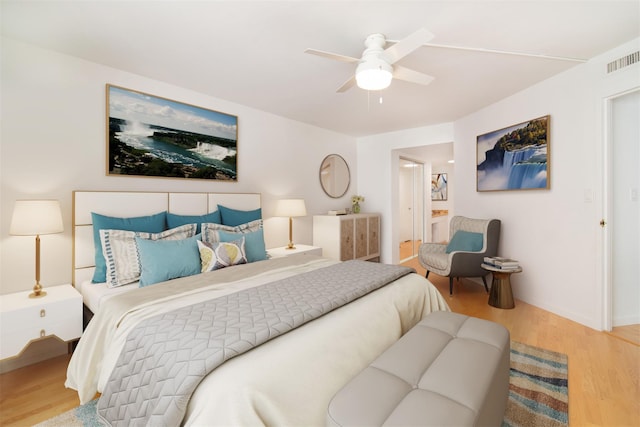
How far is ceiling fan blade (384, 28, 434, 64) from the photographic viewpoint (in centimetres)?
171

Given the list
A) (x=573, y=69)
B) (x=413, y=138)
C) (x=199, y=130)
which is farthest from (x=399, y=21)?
(x=413, y=138)

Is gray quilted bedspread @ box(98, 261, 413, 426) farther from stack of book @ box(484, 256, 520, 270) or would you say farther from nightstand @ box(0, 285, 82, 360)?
stack of book @ box(484, 256, 520, 270)

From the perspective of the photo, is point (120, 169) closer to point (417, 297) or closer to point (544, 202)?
point (417, 297)

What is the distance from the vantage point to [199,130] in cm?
325

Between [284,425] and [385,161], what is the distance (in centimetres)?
482

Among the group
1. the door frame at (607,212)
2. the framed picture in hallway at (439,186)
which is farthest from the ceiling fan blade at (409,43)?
the framed picture in hallway at (439,186)

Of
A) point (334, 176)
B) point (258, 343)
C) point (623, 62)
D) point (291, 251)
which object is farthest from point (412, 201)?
point (258, 343)

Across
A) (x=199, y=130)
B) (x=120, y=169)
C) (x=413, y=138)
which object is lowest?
(x=120, y=169)

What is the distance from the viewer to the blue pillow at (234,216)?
10.4 feet

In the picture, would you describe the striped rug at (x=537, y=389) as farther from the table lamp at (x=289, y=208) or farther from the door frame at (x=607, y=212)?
the table lamp at (x=289, y=208)

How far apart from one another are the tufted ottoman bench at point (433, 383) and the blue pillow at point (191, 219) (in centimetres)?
221

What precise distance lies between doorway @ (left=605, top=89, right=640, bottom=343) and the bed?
6.19ft

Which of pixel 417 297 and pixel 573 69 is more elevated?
pixel 573 69

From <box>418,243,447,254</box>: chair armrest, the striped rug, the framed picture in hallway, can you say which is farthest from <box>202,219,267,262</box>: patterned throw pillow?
the framed picture in hallway
